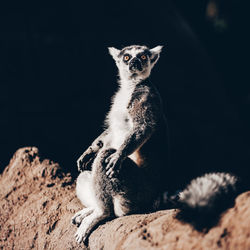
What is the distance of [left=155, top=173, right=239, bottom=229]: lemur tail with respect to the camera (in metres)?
2.25

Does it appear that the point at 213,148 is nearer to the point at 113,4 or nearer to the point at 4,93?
the point at 113,4

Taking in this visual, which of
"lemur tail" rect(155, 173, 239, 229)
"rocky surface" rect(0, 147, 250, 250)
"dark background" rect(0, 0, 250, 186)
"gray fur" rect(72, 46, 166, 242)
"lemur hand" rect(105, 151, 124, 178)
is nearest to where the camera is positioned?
"rocky surface" rect(0, 147, 250, 250)

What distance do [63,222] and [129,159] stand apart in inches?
43.2

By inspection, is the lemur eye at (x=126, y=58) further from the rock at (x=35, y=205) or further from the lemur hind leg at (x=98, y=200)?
the rock at (x=35, y=205)

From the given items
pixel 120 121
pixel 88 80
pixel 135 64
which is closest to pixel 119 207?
pixel 120 121

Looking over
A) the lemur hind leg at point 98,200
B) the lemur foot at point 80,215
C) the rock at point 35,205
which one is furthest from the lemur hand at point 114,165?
the rock at point 35,205

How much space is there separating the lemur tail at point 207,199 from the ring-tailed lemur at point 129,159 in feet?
1.84

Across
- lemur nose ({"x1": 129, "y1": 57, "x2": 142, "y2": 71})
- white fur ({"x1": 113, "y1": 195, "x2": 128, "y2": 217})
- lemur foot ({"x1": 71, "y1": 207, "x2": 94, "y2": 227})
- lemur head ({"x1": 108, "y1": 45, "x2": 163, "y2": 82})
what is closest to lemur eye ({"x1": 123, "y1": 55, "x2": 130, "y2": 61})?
lemur head ({"x1": 108, "y1": 45, "x2": 163, "y2": 82})

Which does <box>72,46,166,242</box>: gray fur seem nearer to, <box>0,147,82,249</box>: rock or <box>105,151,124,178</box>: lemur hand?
<box>105,151,124,178</box>: lemur hand

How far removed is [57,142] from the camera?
5680 mm

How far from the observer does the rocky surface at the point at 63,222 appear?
2137mm

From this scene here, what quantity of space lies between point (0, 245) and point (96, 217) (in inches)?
58.8

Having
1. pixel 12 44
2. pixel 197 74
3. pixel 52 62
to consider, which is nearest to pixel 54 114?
pixel 52 62

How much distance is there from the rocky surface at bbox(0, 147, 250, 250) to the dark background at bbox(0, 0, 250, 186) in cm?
103
